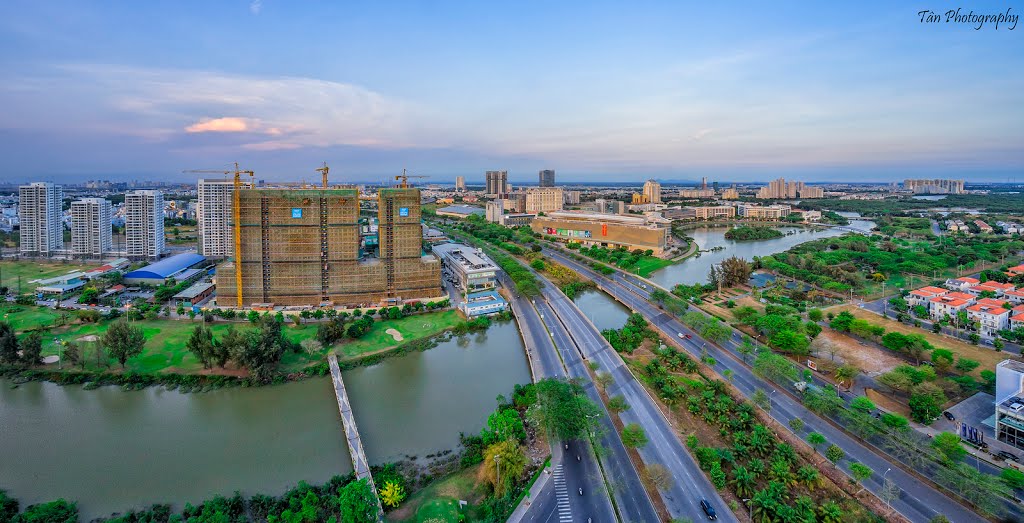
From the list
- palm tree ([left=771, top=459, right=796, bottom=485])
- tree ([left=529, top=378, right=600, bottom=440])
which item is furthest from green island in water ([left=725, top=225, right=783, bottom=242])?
tree ([left=529, top=378, right=600, bottom=440])

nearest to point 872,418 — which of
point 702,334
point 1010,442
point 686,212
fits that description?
point 1010,442

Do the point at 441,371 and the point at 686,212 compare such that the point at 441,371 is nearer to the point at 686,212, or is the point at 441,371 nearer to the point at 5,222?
the point at 5,222

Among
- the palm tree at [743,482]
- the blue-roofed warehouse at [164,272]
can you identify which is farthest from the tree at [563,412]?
the blue-roofed warehouse at [164,272]

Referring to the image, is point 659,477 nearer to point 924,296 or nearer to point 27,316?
point 924,296

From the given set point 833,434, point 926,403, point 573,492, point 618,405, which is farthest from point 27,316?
point 926,403

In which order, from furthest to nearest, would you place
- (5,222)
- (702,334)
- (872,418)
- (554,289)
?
1. (5,222)
2. (554,289)
3. (702,334)
4. (872,418)

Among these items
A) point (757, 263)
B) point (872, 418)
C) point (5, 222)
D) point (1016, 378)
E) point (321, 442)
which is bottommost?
point (321, 442)
